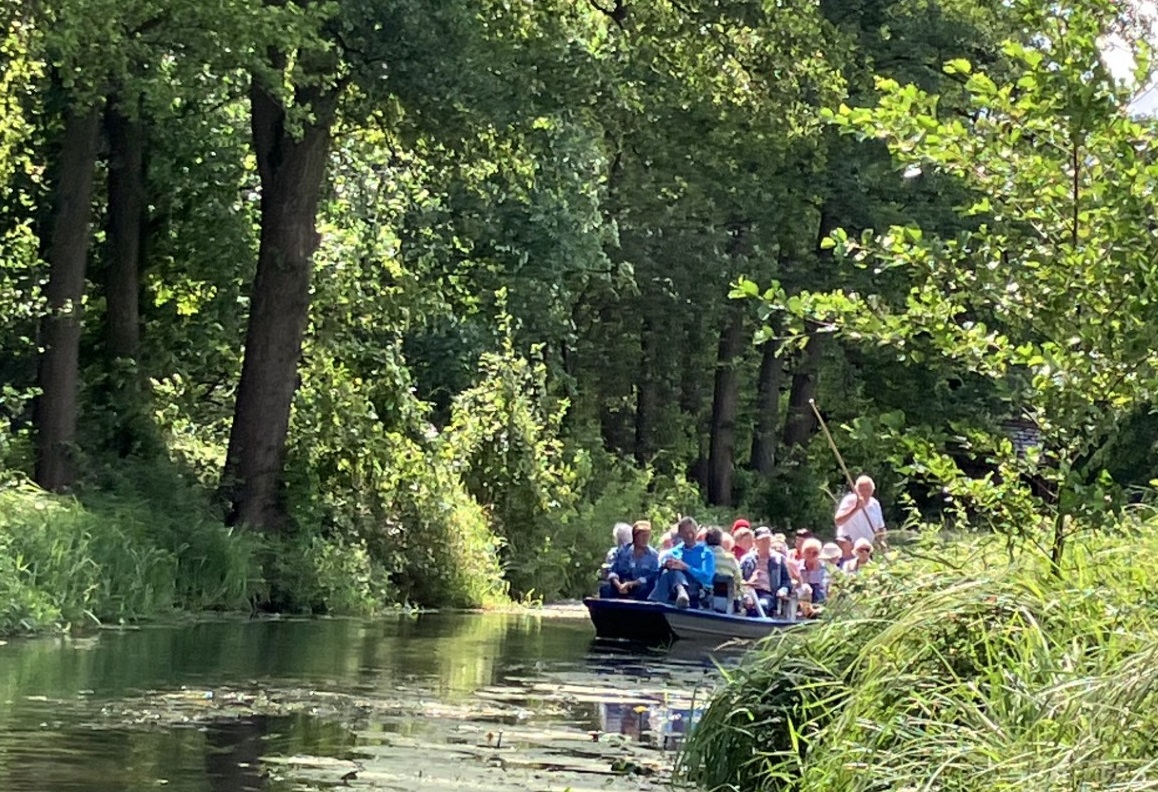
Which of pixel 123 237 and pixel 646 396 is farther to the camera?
pixel 646 396

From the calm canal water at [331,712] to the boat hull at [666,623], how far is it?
1449mm

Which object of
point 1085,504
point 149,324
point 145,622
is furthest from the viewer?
point 149,324

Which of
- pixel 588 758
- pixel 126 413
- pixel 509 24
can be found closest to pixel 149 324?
pixel 126 413

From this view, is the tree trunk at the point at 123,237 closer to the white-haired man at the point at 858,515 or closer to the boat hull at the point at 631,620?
the boat hull at the point at 631,620

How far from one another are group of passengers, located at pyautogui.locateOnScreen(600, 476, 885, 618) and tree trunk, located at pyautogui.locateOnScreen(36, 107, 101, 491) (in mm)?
5988

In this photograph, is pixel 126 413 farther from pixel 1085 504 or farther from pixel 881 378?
pixel 881 378

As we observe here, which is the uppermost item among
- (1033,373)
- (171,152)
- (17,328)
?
(171,152)

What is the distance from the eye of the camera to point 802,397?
46594 millimetres

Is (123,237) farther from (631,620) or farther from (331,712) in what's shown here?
(331,712)

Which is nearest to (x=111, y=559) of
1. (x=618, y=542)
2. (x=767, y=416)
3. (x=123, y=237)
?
(x=123, y=237)

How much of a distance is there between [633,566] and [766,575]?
1547 millimetres

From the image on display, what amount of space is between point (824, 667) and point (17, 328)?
646 inches

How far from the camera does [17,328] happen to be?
2434 centimetres

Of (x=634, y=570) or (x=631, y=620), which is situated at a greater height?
(x=634, y=570)
